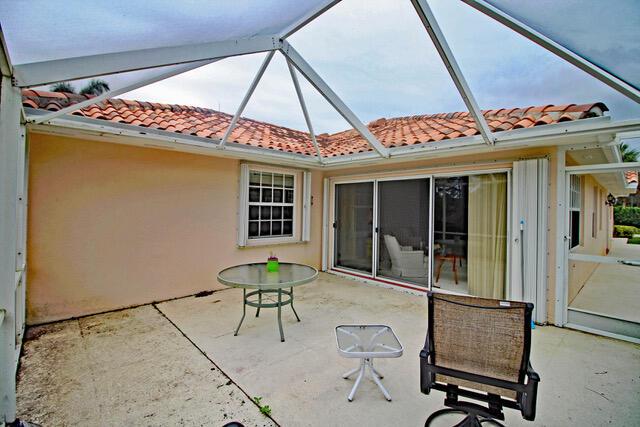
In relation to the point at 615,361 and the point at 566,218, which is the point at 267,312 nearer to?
the point at 615,361

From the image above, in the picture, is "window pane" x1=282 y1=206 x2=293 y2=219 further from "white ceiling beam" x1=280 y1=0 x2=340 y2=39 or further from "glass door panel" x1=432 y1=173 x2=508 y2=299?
"white ceiling beam" x1=280 y1=0 x2=340 y2=39

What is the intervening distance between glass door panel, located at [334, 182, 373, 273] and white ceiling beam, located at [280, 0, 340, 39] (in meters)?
3.86

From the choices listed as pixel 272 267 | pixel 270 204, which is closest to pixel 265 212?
pixel 270 204

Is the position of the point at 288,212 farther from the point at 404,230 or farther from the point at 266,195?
the point at 404,230

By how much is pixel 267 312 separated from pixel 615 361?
13.2ft

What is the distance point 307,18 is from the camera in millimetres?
2355

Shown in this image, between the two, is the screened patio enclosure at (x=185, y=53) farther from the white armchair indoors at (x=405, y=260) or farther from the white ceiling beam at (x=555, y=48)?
the white armchair indoors at (x=405, y=260)

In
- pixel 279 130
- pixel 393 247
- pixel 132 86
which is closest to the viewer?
pixel 132 86

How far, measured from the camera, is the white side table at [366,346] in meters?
2.24

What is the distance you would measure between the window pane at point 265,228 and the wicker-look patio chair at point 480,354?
179 inches

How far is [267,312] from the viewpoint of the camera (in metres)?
4.23

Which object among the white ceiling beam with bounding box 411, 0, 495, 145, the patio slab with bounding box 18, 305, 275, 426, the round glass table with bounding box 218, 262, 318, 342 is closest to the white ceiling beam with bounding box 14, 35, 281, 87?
the white ceiling beam with bounding box 411, 0, 495, 145

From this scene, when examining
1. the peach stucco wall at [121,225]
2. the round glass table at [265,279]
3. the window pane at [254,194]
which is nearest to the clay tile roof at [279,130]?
the peach stucco wall at [121,225]

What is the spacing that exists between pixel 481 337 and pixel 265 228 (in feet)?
15.7
